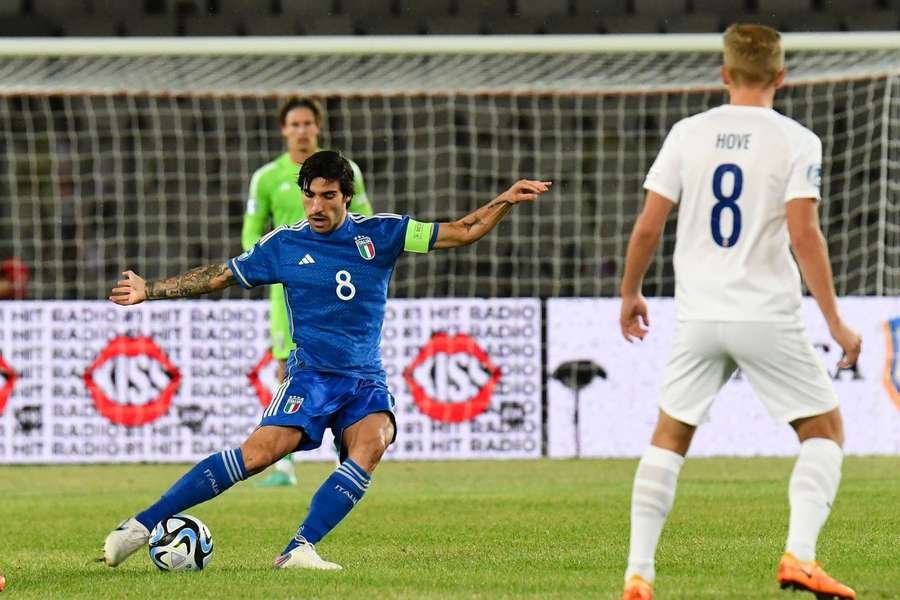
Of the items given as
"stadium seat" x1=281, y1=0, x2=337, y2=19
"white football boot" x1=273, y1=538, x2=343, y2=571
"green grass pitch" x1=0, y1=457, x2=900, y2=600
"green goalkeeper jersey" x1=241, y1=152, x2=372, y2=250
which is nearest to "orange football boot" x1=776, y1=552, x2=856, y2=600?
"green grass pitch" x1=0, y1=457, x2=900, y2=600

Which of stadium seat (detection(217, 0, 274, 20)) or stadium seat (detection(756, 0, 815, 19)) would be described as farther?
stadium seat (detection(217, 0, 274, 20))

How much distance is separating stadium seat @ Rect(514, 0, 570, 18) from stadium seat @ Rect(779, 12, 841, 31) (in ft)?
6.95

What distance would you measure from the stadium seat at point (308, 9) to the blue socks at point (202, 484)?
10.5 meters

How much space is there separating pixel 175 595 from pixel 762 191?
216cm

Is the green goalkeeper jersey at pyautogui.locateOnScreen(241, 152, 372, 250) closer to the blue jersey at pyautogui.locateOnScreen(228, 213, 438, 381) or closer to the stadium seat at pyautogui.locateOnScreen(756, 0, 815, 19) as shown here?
the blue jersey at pyautogui.locateOnScreen(228, 213, 438, 381)

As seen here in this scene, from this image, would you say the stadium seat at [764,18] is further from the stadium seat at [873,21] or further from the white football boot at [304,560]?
the white football boot at [304,560]

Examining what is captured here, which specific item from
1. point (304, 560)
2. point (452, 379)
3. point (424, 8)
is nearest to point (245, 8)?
point (424, 8)

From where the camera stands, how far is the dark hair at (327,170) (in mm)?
5840

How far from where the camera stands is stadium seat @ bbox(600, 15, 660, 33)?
15.5 meters

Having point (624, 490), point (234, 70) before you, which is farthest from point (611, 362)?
point (234, 70)

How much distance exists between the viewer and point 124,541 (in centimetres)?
564

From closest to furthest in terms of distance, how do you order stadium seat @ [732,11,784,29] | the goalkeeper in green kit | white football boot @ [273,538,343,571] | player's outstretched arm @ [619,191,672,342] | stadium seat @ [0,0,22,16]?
1. player's outstretched arm @ [619,191,672,342]
2. white football boot @ [273,538,343,571]
3. the goalkeeper in green kit
4. stadium seat @ [732,11,784,29]
5. stadium seat @ [0,0,22,16]

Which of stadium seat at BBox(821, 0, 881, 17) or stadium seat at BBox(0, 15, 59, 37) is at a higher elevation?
stadium seat at BBox(821, 0, 881, 17)

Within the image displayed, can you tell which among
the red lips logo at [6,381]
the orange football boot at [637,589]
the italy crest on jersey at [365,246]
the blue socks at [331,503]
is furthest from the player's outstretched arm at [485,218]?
the red lips logo at [6,381]
